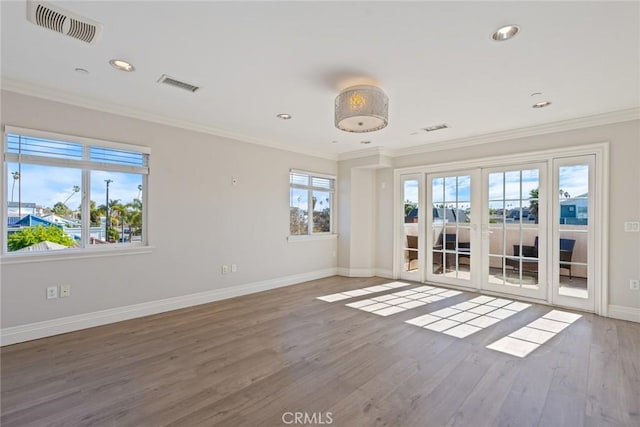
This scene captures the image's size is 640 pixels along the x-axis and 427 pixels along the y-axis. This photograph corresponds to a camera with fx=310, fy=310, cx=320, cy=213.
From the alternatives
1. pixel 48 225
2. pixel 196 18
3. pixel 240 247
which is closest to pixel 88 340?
pixel 48 225

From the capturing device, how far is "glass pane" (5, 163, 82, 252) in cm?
310

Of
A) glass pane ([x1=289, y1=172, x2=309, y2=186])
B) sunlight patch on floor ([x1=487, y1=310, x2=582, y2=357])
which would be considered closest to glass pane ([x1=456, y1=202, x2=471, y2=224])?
sunlight patch on floor ([x1=487, y1=310, x2=582, y2=357])

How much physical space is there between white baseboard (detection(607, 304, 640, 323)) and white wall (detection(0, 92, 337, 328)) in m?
4.37

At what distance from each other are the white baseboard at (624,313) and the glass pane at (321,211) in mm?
4416

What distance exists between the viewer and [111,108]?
11.8 feet

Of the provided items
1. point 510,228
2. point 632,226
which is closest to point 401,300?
point 510,228

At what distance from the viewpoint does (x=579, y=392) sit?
88.1 inches

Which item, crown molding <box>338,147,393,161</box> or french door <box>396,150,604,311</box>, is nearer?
french door <box>396,150,604,311</box>

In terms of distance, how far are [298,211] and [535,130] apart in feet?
12.9

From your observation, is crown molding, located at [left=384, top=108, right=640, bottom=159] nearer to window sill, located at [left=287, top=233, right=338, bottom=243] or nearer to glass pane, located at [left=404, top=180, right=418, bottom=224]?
glass pane, located at [left=404, top=180, right=418, bottom=224]

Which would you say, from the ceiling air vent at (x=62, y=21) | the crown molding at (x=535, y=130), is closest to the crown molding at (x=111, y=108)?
the ceiling air vent at (x=62, y=21)

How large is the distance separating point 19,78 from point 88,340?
2618 millimetres

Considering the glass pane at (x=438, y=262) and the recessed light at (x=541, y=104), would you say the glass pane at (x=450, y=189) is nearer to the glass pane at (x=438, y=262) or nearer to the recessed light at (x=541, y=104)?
the glass pane at (x=438, y=262)

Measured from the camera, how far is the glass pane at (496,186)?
484 cm
